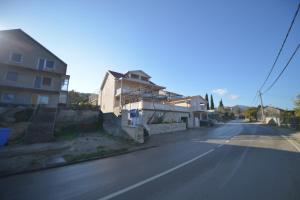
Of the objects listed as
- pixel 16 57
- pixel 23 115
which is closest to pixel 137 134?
pixel 23 115

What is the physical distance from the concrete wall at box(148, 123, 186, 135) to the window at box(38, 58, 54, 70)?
747 inches

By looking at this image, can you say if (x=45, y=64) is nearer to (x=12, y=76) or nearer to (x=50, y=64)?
(x=50, y=64)

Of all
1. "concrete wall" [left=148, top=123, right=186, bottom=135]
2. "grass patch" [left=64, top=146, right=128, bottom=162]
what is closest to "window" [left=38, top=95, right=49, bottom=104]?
"concrete wall" [left=148, top=123, right=186, bottom=135]

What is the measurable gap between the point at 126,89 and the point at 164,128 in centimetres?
1167

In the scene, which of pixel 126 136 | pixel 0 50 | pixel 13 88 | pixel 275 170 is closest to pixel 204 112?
pixel 126 136

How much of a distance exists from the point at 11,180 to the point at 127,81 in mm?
26674

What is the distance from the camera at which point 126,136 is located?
1583 cm

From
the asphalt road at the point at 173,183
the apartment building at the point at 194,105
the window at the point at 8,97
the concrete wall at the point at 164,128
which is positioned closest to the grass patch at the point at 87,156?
the asphalt road at the point at 173,183

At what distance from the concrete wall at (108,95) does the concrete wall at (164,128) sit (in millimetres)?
13214

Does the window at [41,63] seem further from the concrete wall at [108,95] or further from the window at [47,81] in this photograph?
the concrete wall at [108,95]

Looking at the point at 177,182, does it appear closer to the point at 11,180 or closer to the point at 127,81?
the point at 11,180

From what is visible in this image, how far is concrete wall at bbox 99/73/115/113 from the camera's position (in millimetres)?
31875

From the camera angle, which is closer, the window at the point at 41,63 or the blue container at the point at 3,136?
the blue container at the point at 3,136

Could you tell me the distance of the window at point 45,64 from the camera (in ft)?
80.0
